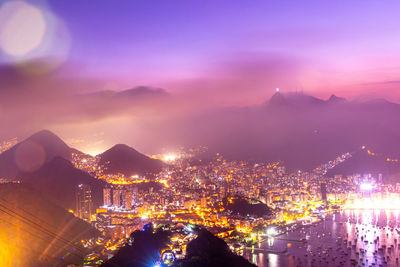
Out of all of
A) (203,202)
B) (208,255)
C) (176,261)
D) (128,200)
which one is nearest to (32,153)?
(128,200)

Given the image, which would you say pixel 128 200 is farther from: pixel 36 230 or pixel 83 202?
pixel 36 230

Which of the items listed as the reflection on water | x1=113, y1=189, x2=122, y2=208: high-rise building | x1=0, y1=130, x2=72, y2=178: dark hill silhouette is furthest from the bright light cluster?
x1=0, y1=130, x2=72, y2=178: dark hill silhouette

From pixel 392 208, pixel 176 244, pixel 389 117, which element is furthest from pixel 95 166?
pixel 389 117

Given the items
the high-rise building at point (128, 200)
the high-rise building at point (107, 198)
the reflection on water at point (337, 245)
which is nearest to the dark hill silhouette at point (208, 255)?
the reflection on water at point (337, 245)

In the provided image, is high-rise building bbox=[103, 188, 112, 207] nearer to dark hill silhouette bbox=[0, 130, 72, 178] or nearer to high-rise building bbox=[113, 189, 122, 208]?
high-rise building bbox=[113, 189, 122, 208]

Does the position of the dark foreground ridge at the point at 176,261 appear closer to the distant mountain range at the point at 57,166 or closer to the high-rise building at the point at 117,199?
the distant mountain range at the point at 57,166

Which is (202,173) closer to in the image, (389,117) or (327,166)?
(327,166)
